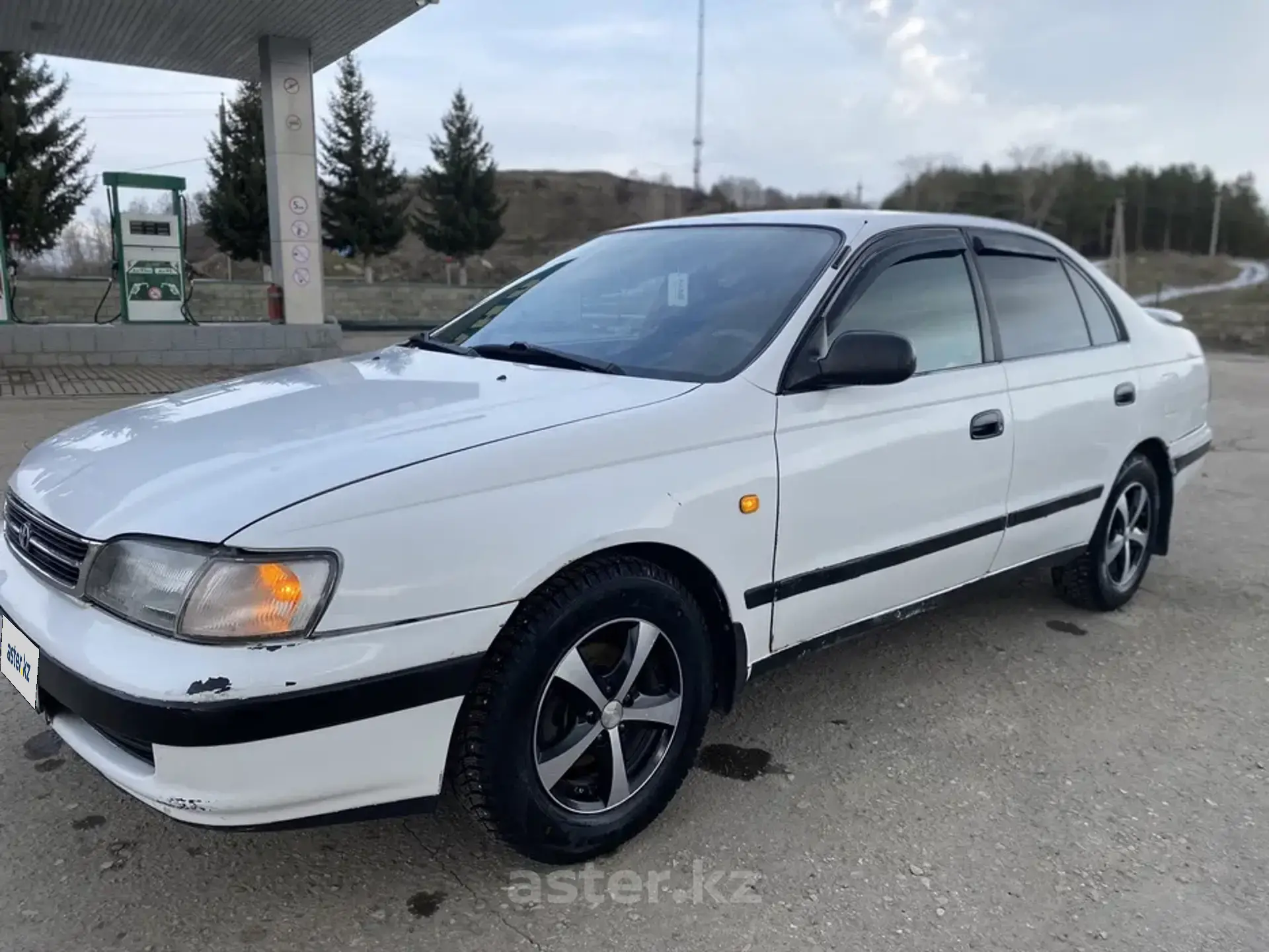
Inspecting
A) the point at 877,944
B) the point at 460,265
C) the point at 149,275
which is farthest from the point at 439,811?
the point at 460,265

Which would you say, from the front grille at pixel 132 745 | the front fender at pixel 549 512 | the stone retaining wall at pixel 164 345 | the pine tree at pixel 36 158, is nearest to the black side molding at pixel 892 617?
the front fender at pixel 549 512

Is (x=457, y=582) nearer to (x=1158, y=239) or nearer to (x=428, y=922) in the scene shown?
(x=428, y=922)

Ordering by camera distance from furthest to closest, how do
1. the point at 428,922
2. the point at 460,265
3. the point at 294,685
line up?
the point at 460,265 < the point at 428,922 < the point at 294,685

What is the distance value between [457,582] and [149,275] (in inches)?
500

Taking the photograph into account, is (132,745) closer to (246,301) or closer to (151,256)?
(151,256)

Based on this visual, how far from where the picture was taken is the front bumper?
6.26ft

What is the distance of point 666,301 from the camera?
322 centimetres

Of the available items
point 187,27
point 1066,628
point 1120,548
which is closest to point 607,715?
point 1066,628

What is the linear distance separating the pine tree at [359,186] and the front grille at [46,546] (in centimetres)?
3931

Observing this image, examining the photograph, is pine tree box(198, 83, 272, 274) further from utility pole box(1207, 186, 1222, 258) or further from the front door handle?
utility pole box(1207, 186, 1222, 258)

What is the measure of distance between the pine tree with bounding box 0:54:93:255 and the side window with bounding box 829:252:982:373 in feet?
103

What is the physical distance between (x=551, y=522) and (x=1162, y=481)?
→ 3452 millimetres

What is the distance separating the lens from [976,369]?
341cm

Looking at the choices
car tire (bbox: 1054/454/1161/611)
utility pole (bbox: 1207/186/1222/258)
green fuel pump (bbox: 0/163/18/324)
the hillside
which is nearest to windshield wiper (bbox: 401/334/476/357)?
car tire (bbox: 1054/454/1161/611)
